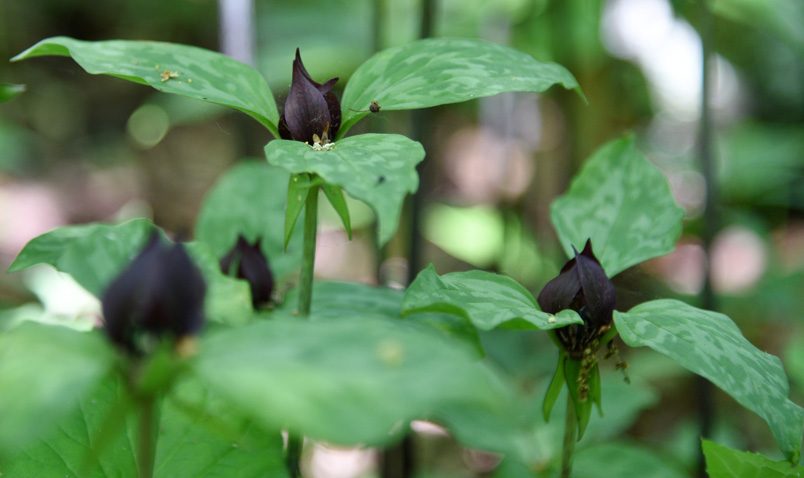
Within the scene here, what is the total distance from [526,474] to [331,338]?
59 centimetres

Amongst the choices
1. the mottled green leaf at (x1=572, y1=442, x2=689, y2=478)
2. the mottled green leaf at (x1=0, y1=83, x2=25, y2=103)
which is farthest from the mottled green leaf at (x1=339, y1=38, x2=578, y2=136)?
the mottled green leaf at (x1=572, y1=442, x2=689, y2=478)

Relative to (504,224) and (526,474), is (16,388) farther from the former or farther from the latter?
(504,224)

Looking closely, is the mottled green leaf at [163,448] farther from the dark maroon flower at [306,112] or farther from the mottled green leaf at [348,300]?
the dark maroon flower at [306,112]

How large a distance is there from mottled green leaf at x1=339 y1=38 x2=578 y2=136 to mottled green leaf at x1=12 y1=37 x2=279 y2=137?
0.23ft

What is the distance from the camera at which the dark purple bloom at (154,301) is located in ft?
1.37

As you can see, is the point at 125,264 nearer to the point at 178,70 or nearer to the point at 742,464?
the point at 178,70

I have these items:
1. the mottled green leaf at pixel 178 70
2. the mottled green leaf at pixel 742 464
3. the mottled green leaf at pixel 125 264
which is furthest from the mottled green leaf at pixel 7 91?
the mottled green leaf at pixel 742 464

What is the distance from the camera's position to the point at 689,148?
2613 millimetres

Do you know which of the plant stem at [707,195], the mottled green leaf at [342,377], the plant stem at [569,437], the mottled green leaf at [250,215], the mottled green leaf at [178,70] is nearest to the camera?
the mottled green leaf at [342,377]

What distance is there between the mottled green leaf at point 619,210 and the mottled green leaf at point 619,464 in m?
0.26

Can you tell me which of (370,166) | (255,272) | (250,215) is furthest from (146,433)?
(250,215)

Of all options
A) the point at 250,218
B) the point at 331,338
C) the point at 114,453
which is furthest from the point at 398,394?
the point at 250,218

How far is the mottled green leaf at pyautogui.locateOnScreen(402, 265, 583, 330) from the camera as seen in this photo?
0.53 meters

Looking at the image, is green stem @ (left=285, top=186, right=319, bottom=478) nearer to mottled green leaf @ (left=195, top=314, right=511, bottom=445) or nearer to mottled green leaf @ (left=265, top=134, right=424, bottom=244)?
mottled green leaf @ (left=265, top=134, right=424, bottom=244)
